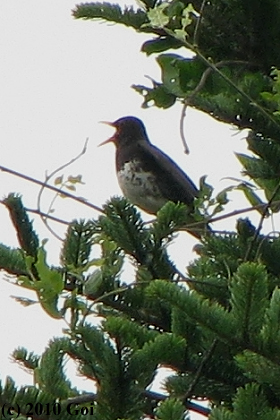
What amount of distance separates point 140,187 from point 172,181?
130 millimetres

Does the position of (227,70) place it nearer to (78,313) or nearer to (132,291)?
(132,291)

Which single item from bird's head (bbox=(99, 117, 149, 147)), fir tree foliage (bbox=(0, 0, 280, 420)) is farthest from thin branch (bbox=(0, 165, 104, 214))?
bird's head (bbox=(99, 117, 149, 147))

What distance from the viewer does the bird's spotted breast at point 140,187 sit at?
4.26 metres

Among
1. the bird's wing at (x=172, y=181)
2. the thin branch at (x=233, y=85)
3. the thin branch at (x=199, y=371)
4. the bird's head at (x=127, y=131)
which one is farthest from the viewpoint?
the bird's head at (x=127, y=131)

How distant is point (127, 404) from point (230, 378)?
0.42 m

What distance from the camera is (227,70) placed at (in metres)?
2.60

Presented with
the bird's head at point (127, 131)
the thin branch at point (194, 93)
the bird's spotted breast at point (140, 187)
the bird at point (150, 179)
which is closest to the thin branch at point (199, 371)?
the thin branch at point (194, 93)

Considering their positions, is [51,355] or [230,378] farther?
[230,378]

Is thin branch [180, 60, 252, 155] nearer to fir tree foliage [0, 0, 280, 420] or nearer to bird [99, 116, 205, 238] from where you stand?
fir tree foliage [0, 0, 280, 420]

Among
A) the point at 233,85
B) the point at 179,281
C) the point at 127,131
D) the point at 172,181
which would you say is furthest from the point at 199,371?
the point at 127,131

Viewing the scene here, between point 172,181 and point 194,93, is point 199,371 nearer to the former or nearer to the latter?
point 194,93

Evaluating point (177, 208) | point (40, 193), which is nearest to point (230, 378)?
point (177, 208)

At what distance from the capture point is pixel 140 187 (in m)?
4.31

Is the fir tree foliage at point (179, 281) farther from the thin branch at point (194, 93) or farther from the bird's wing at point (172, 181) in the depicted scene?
the bird's wing at point (172, 181)
